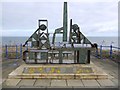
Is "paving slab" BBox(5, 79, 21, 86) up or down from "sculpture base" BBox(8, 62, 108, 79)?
down

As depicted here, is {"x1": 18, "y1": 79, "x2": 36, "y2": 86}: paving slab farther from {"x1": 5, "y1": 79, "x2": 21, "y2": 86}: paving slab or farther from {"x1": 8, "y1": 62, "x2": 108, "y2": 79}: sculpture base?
{"x1": 8, "y1": 62, "x2": 108, "y2": 79}: sculpture base

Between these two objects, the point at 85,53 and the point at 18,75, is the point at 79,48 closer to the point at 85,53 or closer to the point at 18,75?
the point at 85,53

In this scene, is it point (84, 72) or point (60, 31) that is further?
point (60, 31)

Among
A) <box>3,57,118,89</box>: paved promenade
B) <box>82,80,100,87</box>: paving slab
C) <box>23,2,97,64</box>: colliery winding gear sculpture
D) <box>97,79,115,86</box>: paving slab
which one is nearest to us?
<box>3,57,118,89</box>: paved promenade

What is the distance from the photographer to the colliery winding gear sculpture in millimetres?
10094

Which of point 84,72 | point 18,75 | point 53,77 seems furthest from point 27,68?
point 84,72

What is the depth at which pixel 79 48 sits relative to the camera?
10125mm

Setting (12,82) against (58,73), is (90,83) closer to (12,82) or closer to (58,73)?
(58,73)

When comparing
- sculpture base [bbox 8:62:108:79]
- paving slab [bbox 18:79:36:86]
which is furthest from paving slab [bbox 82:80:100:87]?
paving slab [bbox 18:79:36:86]

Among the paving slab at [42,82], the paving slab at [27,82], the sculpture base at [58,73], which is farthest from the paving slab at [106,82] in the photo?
the paving slab at [27,82]

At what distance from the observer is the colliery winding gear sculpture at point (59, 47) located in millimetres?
10094

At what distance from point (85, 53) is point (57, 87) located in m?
3.79

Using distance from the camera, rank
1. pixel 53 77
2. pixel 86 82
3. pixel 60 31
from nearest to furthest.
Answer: pixel 86 82, pixel 53 77, pixel 60 31

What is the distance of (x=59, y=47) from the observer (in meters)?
10.2
